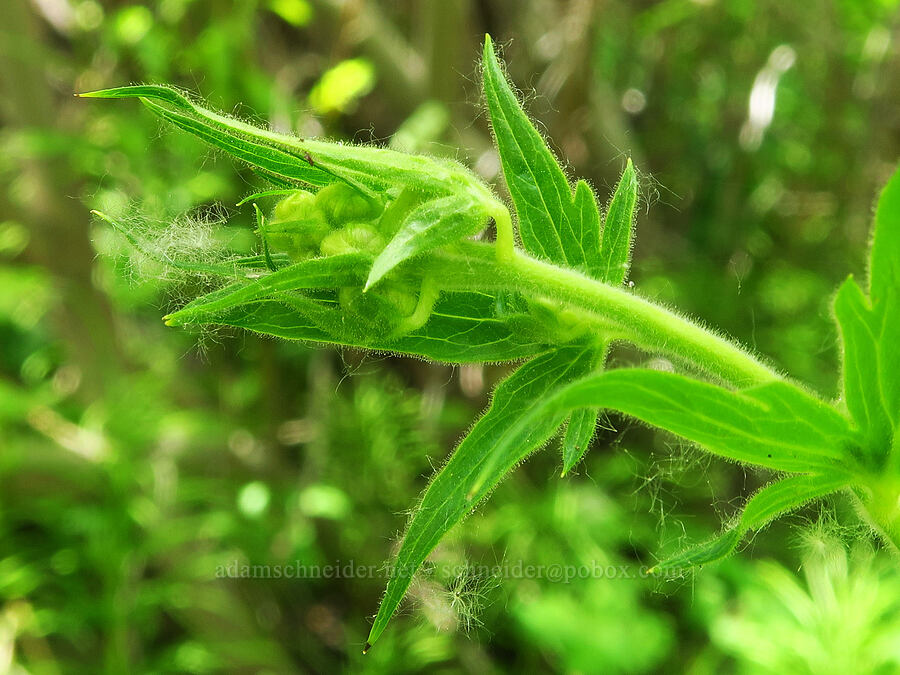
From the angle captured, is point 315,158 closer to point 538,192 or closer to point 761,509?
point 538,192

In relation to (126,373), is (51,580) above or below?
below

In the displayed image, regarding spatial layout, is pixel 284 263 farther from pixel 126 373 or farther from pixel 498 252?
pixel 126 373

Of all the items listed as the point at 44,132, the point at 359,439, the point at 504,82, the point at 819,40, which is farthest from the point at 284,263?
the point at 819,40

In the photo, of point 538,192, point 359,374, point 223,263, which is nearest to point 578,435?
point 538,192

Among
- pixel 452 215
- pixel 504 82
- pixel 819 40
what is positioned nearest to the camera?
pixel 452 215

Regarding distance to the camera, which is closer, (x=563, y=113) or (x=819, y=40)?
(x=563, y=113)

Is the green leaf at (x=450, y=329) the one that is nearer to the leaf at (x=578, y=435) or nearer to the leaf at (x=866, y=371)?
the leaf at (x=578, y=435)

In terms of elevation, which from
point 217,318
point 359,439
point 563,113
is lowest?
point 359,439

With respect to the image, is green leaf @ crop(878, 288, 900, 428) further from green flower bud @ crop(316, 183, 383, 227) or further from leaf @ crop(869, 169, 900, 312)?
green flower bud @ crop(316, 183, 383, 227)
